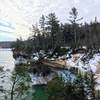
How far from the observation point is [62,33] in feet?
276

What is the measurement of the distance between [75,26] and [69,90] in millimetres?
58049

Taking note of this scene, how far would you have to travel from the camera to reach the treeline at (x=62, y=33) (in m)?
79.8

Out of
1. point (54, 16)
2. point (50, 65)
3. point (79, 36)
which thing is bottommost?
point (50, 65)

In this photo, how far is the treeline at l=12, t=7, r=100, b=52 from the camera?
3142 inches

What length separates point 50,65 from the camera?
5816 centimetres

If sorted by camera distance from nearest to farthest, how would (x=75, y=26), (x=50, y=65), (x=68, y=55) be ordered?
1. (x=50, y=65)
2. (x=68, y=55)
3. (x=75, y=26)

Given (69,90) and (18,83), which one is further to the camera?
(18,83)

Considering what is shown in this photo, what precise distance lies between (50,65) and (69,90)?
3250 centimetres

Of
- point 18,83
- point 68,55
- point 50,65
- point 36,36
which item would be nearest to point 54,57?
point 68,55

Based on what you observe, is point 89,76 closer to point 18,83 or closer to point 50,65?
point 18,83

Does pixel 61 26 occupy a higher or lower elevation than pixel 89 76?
higher

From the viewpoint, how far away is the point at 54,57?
69750 mm

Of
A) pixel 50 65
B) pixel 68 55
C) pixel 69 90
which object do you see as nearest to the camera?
pixel 69 90

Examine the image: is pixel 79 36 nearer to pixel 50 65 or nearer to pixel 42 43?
pixel 42 43
